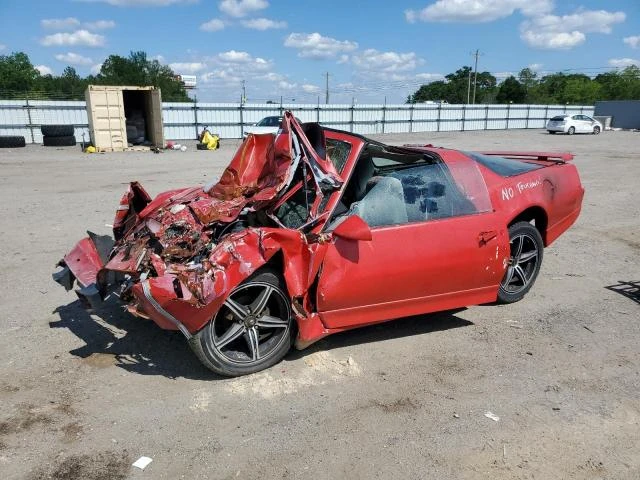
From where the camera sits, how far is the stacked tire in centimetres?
2406

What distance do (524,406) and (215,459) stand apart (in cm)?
196

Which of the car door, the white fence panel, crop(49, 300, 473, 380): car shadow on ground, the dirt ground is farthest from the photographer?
the white fence panel

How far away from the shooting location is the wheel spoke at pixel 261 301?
139 inches

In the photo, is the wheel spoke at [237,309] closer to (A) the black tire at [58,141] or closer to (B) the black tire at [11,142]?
(B) the black tire at [11,142]

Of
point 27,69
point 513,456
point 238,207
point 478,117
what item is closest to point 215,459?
point 513,456

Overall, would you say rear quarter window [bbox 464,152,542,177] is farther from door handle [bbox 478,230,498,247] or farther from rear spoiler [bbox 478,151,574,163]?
door handle [bbox 478,230,498,247]

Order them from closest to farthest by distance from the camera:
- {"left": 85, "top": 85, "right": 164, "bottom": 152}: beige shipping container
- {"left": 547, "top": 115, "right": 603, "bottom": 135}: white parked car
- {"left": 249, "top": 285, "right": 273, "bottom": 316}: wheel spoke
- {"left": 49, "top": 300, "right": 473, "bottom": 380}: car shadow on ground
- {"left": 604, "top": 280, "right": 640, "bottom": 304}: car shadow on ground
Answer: {"left": 249, "top": 285, "right": 273, "bottom": 316}: wheel spoke, {"left": 49, "top": 300, "right": 473, "bottom": 380}: car shadow on ground, {"left": 604, "top": 280, "right": 640, "bottom": 304}: car shadow on ground, {"left": 85, "top": 85, "right": 164, "bottom": 152}: beige shipping container, {"left": 547, "top": 115, "right": 603, "bottom": 135}: white parked car

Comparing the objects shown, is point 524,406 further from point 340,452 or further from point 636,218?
point 636,218

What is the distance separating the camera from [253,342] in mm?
3584

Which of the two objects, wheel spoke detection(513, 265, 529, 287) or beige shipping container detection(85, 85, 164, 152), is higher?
beige shipping container detection(85, 85, 164, 152)

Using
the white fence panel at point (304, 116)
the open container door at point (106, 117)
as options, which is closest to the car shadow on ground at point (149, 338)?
the open container door at point (106, 117)

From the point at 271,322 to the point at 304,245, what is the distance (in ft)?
2.01

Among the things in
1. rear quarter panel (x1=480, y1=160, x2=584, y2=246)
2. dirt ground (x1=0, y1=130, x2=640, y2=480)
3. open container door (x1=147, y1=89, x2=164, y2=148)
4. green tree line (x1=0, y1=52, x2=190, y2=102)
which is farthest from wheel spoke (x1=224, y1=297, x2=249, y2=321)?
green tree line (x1=0, y1=52, x2=190, y2=102)

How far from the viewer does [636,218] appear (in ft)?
28.0
